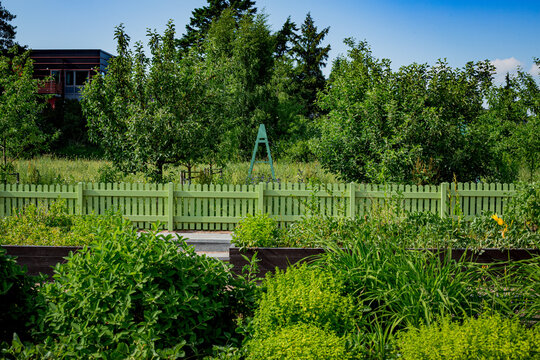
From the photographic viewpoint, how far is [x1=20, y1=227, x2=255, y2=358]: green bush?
294 centimetres

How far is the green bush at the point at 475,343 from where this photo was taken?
271 cm

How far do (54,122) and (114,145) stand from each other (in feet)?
75.3

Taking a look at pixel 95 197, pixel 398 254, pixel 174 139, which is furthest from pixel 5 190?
pixel 398 254

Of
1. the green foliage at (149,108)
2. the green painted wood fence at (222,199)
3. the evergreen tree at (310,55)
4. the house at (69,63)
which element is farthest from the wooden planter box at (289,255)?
the house at (69,63)

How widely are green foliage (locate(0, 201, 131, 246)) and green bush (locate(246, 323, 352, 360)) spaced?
11.2 ft

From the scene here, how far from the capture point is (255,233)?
576 cm

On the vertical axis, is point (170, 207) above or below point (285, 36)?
below

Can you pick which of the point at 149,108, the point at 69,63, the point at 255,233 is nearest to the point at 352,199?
the point at 255,233

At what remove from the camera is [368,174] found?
11.3 m

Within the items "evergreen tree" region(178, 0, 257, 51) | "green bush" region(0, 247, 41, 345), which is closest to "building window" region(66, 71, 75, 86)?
"evergreen tree" region(178, 0, 257, 51)

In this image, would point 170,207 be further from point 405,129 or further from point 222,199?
point 405,129

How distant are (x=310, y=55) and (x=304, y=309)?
120 feet

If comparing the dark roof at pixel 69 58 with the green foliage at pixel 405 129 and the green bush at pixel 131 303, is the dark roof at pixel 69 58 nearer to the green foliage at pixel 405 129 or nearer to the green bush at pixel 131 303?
the green foliage at pixel 405 129

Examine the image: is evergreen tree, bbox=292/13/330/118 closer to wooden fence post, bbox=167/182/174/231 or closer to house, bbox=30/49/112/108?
house, bbox=30/49/112/108
